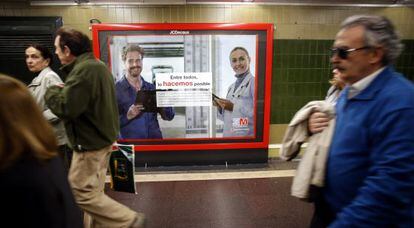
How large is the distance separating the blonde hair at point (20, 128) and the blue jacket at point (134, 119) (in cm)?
265

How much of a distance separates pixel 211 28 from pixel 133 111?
1417 mm

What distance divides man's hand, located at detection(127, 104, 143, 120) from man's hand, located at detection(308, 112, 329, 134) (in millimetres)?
2731

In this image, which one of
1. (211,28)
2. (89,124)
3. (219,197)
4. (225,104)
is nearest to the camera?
(89,124)

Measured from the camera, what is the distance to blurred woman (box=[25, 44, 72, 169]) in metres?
2.46

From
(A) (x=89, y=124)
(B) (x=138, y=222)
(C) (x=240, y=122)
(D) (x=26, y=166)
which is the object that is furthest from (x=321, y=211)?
(C) (x=240, y=122)

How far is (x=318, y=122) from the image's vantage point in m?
1.23

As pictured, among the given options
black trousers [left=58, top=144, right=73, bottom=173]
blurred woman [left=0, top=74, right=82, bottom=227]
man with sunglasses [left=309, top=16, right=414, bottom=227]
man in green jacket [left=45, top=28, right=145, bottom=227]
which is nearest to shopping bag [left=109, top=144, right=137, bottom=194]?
man in green jacket [left=45, top=28, right=145, bottom=227]

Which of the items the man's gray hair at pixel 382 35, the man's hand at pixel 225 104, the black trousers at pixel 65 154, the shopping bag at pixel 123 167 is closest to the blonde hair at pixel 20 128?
the man's gray hair at pixel 382 35

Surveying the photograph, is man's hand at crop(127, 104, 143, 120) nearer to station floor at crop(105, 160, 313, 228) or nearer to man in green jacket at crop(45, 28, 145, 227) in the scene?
station floor at crop(105, 160, 313, 228)

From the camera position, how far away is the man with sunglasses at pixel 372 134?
2.97ft

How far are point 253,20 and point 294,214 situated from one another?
2403 mm

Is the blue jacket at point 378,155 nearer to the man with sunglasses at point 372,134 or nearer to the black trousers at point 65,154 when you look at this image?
the man with sunglasses at point 372,134

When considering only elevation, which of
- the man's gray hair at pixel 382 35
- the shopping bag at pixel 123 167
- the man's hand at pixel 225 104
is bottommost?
the shopping bag at pixel 123 167

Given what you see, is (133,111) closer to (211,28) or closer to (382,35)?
(211,28)
